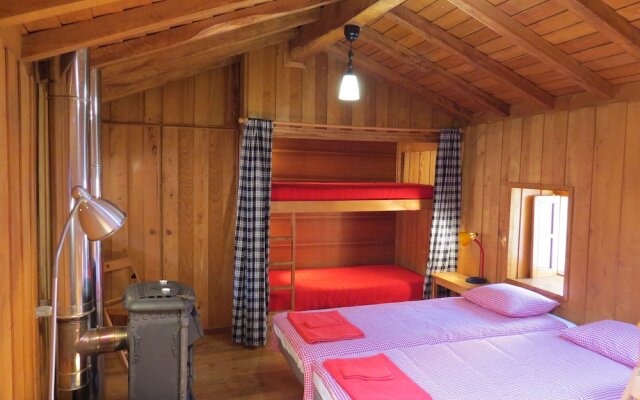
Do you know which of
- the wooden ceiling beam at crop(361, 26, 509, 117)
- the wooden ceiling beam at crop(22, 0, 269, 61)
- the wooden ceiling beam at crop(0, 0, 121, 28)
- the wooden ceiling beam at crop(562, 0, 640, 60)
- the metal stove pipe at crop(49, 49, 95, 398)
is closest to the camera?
the wooden ceiling beam at crop(0, 0, 121, 28)

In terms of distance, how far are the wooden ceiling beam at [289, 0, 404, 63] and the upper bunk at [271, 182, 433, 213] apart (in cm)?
131

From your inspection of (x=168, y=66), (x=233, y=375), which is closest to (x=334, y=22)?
(x=168, y=66)

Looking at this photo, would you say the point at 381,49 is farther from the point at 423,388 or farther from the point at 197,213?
the point at 423,388

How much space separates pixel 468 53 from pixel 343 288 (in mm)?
2688

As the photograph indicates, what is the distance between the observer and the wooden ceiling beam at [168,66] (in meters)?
3.35

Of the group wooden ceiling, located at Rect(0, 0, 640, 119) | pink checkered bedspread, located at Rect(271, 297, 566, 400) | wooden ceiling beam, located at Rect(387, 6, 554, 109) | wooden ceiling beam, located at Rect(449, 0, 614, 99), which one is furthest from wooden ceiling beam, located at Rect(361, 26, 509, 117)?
pink checkered bedspread, located at Rect(271, 297, 566, 400)

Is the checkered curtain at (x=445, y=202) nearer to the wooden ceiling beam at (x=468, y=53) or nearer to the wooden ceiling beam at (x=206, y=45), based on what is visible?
the wooden ceiling beam at (x=468, y=53)

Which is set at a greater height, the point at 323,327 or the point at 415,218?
the point at 415,218

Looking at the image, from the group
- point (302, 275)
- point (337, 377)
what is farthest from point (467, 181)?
point (337, 377)

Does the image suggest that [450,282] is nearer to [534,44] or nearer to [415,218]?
[415,218]

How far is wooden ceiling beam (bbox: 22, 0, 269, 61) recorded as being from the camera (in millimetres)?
2053

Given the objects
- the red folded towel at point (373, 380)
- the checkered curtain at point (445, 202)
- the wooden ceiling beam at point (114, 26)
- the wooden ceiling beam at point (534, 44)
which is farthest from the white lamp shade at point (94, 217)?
the checkered curtain at point (445, 202)

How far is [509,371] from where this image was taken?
9.20 feet

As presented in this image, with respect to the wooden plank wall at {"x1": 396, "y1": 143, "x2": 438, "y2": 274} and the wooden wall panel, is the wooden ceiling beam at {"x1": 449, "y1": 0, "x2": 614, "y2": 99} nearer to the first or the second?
the wooden wall panel
